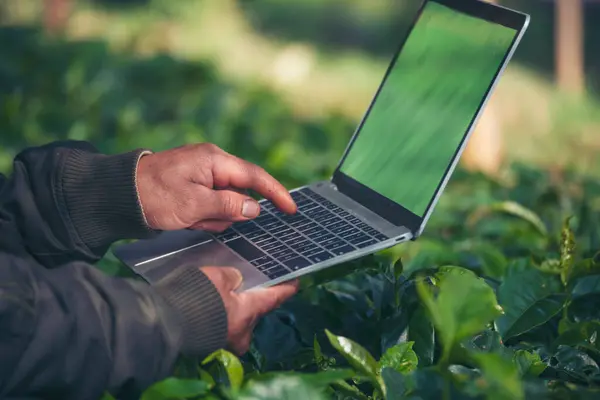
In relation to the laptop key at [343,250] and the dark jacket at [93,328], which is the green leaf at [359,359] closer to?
the dark jacket at [93,328]

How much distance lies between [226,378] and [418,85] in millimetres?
1107

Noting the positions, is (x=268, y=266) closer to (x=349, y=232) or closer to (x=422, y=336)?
(x=349, y=232)

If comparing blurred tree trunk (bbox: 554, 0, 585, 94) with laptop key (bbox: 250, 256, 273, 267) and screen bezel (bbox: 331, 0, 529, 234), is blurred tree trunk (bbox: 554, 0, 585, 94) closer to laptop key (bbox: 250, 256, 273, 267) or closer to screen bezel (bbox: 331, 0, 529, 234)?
screen bezel (bbox: 331, 0, 529, 234)

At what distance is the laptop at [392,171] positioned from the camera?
2225 mm

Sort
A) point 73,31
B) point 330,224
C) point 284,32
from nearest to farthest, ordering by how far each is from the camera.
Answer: point 330,224, point 73,31, point 284,32

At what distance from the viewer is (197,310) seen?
1761mm

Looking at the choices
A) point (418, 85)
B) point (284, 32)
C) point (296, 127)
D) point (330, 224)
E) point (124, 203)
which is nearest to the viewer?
point (124, 203)

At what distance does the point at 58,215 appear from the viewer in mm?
2154

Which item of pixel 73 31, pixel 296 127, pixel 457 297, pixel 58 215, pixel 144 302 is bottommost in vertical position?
pixel 73 31

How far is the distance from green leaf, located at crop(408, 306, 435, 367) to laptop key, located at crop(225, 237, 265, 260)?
16.9 inches

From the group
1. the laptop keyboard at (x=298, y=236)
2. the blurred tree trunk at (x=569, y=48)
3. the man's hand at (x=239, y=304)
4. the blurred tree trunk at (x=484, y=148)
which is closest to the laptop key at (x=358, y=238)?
the laptop keyboard at (x=298, y=236)

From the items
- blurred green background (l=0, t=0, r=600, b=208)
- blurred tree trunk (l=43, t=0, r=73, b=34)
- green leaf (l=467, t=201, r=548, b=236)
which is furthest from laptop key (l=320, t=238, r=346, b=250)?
blurred tree trunk (l=43, t=0, r=73, b=34)

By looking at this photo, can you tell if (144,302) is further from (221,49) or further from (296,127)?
(221,49)

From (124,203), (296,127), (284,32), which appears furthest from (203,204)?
(284,32)
